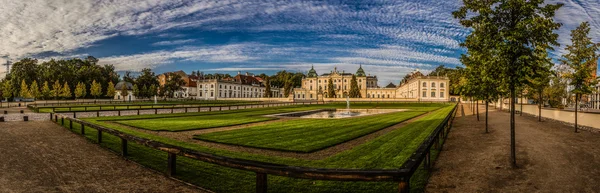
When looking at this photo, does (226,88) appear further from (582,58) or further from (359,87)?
(582,58)

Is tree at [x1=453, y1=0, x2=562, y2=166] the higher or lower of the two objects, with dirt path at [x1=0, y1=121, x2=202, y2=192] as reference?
higher

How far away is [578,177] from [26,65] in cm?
11096

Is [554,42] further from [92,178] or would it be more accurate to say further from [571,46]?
[92,178]

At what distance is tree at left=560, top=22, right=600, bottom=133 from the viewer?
14.5m

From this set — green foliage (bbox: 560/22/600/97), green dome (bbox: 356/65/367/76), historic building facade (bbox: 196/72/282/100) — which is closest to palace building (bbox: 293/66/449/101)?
green dome (bbox: 356/65/367/76)

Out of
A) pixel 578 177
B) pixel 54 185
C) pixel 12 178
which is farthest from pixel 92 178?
pixel 578 177

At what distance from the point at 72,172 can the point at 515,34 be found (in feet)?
35.2

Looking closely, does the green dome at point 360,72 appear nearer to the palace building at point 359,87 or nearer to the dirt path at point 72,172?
the palace building at point 359,87

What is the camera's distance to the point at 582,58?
48.3ft

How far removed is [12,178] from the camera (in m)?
6.56

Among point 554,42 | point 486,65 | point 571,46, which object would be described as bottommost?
point 486,65

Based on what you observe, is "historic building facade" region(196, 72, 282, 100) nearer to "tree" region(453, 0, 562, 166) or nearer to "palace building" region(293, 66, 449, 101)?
"palace building" region(293, 66, 449, 101)

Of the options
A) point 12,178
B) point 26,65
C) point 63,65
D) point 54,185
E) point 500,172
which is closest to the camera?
point 54,185

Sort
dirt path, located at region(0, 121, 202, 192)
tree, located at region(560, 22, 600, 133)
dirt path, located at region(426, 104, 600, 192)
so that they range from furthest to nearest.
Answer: tree, located at region(560, 22, 600, 133), dirt path, located at region(426, 104, 600, 192), dirt path, located at region(0, 121, 202, 192)
